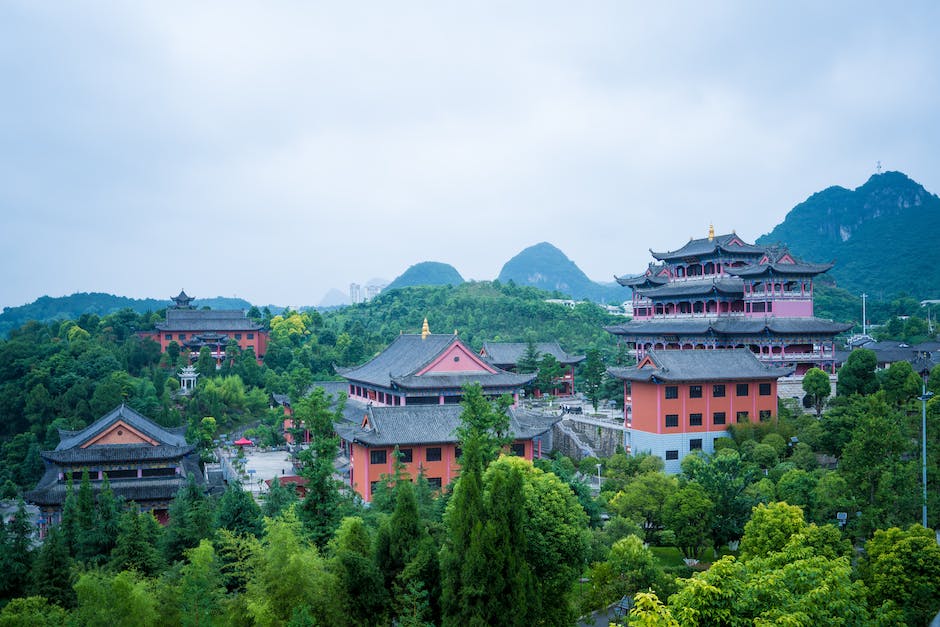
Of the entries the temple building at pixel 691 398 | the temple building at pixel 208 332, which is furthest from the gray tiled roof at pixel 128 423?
the temple building at pixel 208 332

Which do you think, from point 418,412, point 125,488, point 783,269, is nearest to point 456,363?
point 418,412

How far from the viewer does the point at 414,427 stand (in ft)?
95.8

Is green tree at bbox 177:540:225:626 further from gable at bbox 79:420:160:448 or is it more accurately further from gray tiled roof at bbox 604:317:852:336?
gray tiled roof at bbox 604:317:852:336

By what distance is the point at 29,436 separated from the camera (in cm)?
3788

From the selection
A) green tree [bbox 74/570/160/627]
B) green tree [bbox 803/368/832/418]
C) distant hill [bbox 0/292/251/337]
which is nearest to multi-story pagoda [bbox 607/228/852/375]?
green tree [bbox 803/368/832/418]

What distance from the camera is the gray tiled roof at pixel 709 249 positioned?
42062 millimetres

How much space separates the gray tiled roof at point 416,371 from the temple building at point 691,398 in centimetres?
563

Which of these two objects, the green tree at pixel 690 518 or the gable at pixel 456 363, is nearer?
the green tree at pixel 690 518

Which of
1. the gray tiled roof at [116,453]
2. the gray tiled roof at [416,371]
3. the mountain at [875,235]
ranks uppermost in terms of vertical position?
the mountain at [875,235]

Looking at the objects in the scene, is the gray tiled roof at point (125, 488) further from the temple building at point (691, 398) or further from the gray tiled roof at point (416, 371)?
the temple building at point (691, 398)

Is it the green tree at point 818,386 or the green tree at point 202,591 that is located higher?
the green tree at point 818,386

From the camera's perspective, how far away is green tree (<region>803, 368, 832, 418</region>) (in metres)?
33.5

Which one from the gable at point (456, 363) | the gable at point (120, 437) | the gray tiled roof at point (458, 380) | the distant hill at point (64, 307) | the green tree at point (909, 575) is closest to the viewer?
the green tree at point (909, 575)

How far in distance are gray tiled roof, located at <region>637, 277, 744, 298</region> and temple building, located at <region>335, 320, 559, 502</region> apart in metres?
11.7
